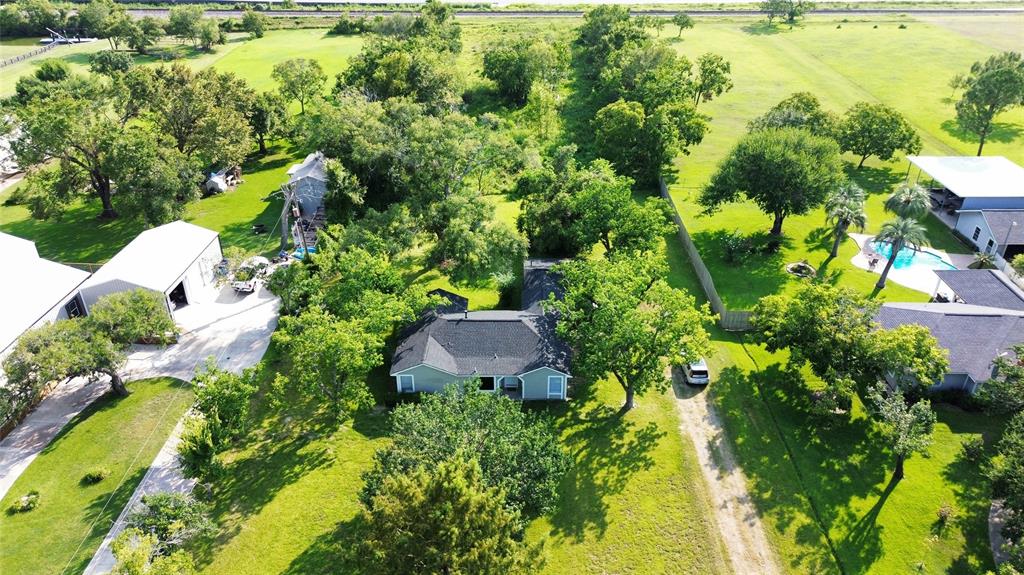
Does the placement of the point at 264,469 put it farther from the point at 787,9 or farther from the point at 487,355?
the point at 787,9

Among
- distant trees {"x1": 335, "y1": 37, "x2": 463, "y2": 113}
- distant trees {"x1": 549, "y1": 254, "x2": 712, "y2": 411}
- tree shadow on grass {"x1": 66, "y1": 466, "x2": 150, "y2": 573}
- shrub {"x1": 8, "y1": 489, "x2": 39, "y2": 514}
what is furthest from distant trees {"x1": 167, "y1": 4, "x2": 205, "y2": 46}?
distant trees {"x1": 549, "y1": 254, "x2": 712, "y2": 411}

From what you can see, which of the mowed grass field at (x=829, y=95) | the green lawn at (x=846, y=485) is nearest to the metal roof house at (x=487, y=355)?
the green lawn at (x=846, y=485)

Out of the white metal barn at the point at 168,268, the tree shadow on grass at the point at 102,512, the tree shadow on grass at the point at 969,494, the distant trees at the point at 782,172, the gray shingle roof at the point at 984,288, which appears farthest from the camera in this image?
the distant trees at the point at 782,172

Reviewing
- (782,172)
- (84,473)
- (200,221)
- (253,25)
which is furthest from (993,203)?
(253,25)

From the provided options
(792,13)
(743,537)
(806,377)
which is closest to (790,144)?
(806,377)

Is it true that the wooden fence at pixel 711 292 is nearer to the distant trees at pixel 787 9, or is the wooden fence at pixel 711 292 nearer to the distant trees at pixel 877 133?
the distant trees at pixel 877 133

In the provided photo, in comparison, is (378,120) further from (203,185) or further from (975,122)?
(975,122)
